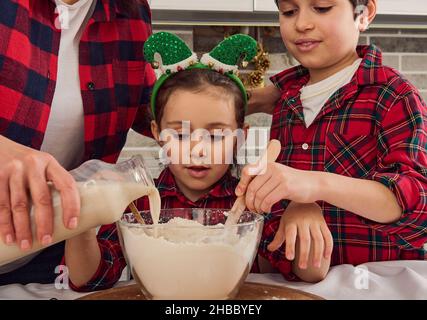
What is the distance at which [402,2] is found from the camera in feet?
6.53

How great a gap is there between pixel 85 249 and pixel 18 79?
0.40m

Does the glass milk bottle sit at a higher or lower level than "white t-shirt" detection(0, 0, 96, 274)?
lower

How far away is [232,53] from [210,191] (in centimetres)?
30

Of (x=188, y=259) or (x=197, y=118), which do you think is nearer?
(x=188, y=259)

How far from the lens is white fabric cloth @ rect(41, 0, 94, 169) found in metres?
1.11

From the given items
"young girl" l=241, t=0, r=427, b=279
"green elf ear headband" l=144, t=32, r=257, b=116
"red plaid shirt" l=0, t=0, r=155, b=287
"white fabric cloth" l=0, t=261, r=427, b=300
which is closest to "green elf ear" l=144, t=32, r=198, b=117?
"green elf ear headband" l=144, t=32, r=257, b=116

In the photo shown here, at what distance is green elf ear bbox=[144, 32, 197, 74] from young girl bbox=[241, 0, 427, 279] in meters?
0.22

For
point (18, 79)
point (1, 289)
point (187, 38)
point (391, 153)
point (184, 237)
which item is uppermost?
point (187, 38)

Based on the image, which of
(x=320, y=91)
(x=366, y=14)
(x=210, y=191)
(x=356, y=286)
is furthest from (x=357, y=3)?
(x=356, y=286)

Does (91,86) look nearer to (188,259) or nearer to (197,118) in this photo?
(197,118)

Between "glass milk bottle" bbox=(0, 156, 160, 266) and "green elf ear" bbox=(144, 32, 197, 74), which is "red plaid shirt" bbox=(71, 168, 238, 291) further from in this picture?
"glass milk bottle" bbox=(0, 156, 160, 266)

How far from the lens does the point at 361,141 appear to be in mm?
1110
